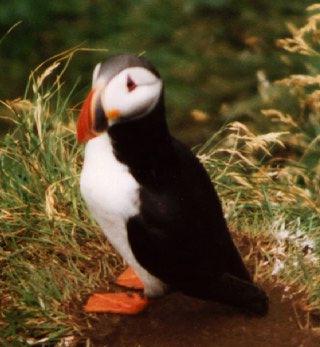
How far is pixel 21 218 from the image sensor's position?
452 cm

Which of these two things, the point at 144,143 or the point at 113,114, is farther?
the point at 144,143

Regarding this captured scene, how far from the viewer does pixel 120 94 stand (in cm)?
352

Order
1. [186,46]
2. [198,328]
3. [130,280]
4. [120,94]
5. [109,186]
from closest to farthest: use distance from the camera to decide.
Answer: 1. [120,94]
2. [109,186]
3. [198,328]
4. [130,280]
5. [186,46]

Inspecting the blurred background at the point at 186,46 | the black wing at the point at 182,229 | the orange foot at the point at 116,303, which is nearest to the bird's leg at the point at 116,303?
the orange foot at the point at 116,303

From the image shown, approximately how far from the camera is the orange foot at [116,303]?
13.4ft

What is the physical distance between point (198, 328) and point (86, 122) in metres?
0.87

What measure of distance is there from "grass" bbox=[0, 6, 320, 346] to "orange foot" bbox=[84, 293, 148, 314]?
7 cm

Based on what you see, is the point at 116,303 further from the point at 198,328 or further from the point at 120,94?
the point at 120,94

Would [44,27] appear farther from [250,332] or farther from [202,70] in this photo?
[250,332]

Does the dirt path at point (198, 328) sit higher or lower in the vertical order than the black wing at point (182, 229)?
lower

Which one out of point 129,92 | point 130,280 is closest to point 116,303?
point 130,280

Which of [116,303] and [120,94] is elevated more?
[120,94]

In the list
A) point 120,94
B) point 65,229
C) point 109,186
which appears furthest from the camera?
point 65,229

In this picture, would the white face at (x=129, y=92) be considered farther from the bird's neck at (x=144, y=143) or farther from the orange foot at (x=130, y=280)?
the orange foot at (x=130, y=280)
